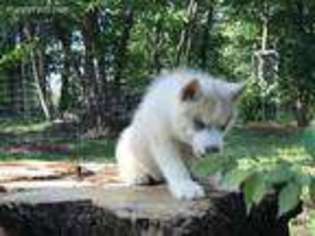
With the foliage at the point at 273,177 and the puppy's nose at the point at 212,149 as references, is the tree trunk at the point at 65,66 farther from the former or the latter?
the foliage at the point at 273,177

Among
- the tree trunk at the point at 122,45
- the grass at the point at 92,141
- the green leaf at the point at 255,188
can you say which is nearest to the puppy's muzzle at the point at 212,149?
the green leaf at the point at 255,188

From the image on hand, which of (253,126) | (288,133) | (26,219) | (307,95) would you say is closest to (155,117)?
(26,219)

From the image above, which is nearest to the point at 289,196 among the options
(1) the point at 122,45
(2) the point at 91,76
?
(2) the point at 91,76

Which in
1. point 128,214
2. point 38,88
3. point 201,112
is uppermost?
point 201,112

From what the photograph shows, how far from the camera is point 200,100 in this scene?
3779 mm

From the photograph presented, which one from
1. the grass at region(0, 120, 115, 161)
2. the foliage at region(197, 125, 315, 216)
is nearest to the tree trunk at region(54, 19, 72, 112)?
the grass at region(0, 120, 115, 161)

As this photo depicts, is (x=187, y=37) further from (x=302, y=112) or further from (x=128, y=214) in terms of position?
(x=128, y=214)

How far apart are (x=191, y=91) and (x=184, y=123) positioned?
13 centimetres

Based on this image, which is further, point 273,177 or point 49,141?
point 49,141

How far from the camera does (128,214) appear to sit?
374cm

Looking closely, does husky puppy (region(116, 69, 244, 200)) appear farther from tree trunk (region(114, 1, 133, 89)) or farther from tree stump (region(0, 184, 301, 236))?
tree trunk (region(114, 1, 133, 89))

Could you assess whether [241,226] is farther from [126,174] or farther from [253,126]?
[253,126]

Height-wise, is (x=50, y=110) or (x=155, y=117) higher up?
(x=155, y=117)

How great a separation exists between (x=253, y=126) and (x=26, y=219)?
11.7 metres
